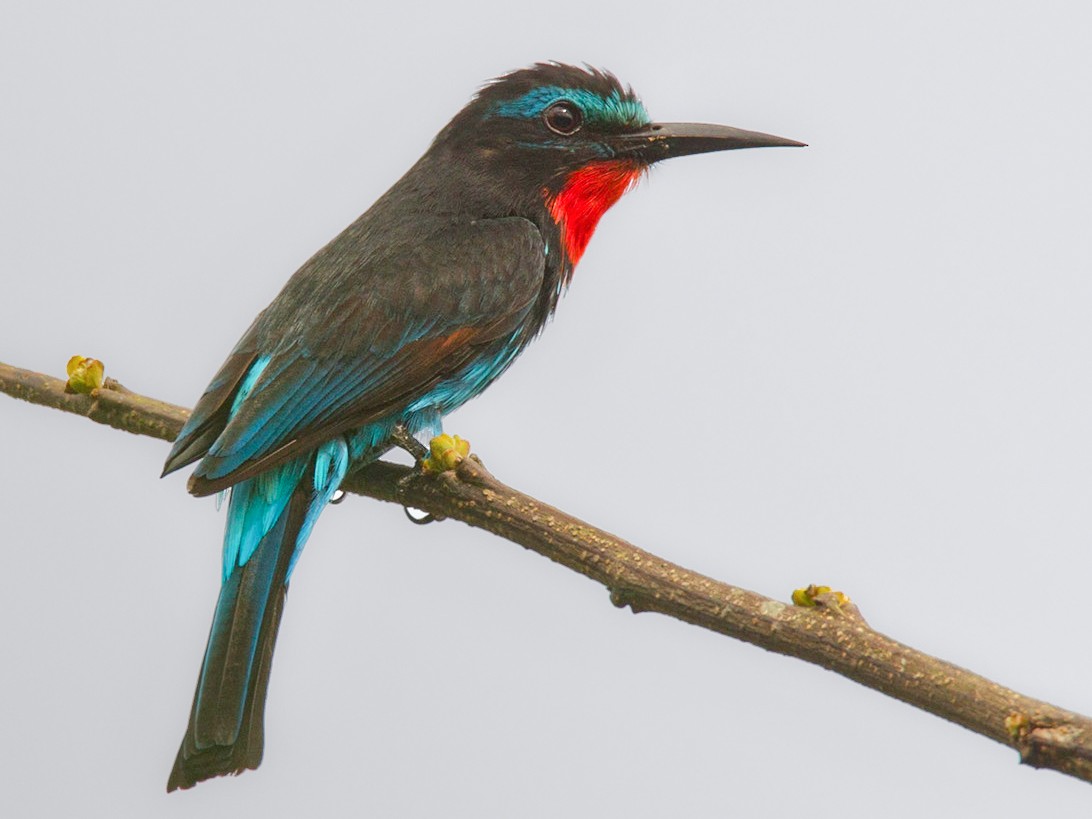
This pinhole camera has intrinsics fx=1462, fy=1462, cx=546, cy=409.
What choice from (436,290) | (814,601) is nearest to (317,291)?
(436,290)

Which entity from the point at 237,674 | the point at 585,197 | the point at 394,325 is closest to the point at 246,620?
the point at 237,674

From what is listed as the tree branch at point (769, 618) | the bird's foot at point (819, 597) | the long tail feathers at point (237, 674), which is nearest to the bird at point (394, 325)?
the long tail feathers at point (237, 674)

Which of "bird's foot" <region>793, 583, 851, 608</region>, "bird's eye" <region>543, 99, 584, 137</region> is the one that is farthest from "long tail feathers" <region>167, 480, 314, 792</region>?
"bird's eye" <region>543, 99, 584, 137</region>

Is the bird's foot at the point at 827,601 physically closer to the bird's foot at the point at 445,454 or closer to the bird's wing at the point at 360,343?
Answer: the bird's foot at the point at 445,454

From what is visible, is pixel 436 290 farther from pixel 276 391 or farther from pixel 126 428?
pixel 126 428

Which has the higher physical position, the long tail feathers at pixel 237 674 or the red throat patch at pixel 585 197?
the red throat patch at pixel 585 197
